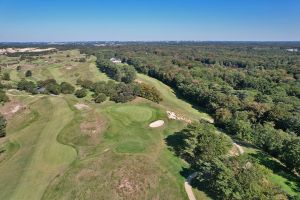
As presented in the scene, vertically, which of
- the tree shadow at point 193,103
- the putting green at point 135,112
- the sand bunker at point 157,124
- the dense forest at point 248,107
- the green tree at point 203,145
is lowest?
the tree shadow at point 193,103

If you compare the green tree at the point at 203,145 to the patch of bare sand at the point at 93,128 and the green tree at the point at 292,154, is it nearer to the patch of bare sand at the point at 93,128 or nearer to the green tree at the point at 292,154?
the green tree at the point at 292,154

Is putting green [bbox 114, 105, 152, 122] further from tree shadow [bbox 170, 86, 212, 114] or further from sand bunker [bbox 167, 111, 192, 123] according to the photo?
tree shadow [bbox 170, 86, 212, 114]

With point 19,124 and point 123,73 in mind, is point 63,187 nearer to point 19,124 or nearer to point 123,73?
point 19,124

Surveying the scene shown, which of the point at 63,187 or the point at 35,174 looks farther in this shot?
the point at 35,174

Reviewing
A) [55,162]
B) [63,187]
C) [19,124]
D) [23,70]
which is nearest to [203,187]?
[63,187]

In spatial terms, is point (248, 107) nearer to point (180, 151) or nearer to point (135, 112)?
point (135, 112)

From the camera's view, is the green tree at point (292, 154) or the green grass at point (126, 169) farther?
the green tree at point (292, 154)

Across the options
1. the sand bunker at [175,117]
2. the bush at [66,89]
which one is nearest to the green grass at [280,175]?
the sand bunker at [175,117]
